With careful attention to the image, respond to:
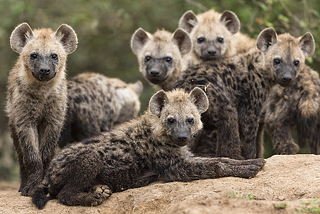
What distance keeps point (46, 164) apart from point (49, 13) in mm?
5794

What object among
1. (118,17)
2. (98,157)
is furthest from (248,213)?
(118,17)

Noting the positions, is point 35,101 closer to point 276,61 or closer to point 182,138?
point 182,138

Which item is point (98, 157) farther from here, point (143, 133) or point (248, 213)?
point (248, 213)

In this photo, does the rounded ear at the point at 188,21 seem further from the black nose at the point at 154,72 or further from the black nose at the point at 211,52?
the black nose at the point at 154,72

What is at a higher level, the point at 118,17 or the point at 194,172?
the point at 118,17

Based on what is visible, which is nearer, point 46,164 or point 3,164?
point 46,164

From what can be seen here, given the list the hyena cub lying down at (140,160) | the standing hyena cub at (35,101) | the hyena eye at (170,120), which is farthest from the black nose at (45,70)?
the hyena eye at (170,120)

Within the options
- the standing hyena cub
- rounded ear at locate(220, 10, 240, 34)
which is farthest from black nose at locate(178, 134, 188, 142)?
rounded ear at locate(220, 10, 240, 34)

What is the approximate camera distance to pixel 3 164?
464 inches

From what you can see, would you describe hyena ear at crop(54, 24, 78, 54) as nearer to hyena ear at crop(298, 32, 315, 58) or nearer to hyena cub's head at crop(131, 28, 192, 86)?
hyena cub's head at crop(131, 28, 192, 86)

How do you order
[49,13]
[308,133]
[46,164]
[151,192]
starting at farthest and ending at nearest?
[49,13], [308,133], [46,164], [151,192]

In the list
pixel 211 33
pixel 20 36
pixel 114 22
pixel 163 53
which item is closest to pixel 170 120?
pixel 20 36

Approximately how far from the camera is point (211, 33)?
25.7ft

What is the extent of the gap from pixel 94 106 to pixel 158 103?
200cm
